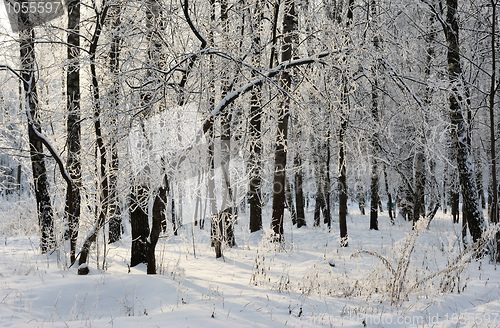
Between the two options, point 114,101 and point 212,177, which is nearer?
point 114,101

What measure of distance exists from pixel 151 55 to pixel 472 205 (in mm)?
6862

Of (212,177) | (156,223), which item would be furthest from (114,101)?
(212,177)

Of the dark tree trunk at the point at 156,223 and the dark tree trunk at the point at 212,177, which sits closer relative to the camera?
the dark tree trunk at the point at 156,223

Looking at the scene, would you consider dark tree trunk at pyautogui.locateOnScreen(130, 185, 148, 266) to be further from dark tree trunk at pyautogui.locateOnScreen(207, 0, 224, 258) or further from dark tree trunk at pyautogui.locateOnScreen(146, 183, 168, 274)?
dark tree trunk at pyautogui.locateOnScreen(207, 0, 224, 258)

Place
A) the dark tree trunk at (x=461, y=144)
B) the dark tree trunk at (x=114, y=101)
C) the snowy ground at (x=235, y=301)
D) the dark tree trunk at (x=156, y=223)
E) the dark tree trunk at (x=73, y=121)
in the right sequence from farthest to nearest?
the dark tree trunk at (x=461, y=144), the dark tree trunk at (x=73, y=121), the dark tree trunk at (x=156, y=223), the dark tree trunk at (x=114, y=101), the snowy ground at (x=235, y=301)

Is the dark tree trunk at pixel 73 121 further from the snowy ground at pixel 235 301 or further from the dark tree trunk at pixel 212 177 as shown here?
the dark tree trunk at pixel 212 177

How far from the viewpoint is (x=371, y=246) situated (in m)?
8.71

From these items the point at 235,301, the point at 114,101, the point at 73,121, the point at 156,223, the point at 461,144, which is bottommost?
the point at 235,301

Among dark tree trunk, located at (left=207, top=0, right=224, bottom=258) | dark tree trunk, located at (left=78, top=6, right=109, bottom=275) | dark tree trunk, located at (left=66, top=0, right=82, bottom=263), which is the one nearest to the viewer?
dark tree trunk, located at (left=78, top=6, right=109, bottom=275)

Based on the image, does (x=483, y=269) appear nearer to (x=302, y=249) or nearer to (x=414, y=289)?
(x=414, y=289)

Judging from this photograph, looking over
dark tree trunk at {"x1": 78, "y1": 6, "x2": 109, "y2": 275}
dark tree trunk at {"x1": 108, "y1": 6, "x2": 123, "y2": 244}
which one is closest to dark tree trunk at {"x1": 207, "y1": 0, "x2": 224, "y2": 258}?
dark tree trunk at {"x1": 108, "y1": 6, "x2": 123, "y2": 244}

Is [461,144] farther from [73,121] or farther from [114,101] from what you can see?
[73,121]

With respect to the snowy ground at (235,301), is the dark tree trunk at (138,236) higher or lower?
higher

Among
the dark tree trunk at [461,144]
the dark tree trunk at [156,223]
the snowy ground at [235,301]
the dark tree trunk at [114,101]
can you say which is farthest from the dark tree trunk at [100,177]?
the dark tree trunk at [461,144]
